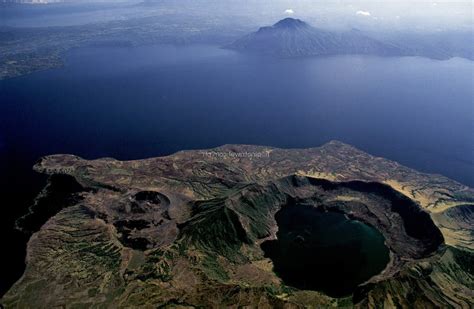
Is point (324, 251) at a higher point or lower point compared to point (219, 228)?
lower

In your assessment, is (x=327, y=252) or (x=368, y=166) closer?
(x=327, y=252)

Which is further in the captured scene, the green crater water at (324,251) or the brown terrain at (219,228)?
the green crater water at (324,251)

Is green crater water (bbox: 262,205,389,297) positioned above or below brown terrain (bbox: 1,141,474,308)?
below

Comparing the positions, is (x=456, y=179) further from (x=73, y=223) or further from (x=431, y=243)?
(x=73, y=223)

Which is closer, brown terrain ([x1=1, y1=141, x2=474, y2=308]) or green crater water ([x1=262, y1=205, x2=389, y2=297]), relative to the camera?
brown terrain ([x1=1, y1=141, x2=474, y2=308])

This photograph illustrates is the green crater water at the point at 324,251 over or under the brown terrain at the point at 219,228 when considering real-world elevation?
under

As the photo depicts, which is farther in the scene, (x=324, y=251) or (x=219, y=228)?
(x=219, y=228)

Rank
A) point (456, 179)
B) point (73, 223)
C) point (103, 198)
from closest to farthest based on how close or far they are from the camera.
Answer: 1. point (73, 223)
2. point (103, 198)
3. point (456, 179)

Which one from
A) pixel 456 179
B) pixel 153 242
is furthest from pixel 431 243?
pixel 153 242
